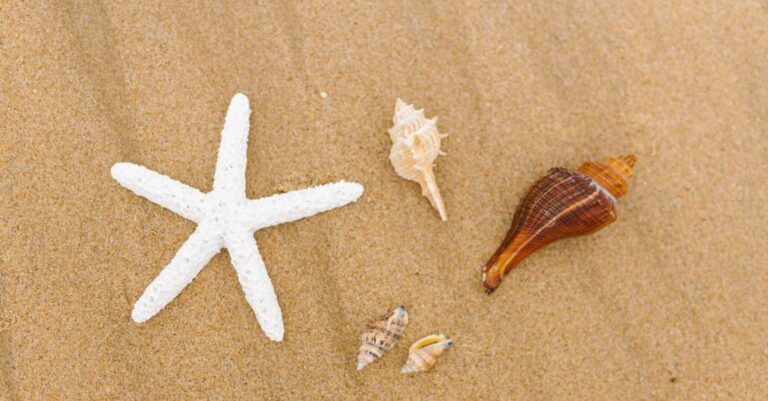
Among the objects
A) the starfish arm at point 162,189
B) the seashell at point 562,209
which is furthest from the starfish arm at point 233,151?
the seashell at point 562,209

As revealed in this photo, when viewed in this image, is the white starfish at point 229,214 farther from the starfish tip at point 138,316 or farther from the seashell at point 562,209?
the seashell at point 562,209

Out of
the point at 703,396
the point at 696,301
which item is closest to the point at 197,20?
the point at 696,301

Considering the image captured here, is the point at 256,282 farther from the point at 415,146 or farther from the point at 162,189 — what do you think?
the point at 415,146

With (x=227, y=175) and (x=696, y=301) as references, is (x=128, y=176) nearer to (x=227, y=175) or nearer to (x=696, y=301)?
(x=227, y=175)

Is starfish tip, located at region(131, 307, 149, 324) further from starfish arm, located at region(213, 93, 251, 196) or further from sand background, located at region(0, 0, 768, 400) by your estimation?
starfish arm, located at region(213, 93, 251, 196)

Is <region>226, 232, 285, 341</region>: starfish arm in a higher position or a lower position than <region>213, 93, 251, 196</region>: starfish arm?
lower

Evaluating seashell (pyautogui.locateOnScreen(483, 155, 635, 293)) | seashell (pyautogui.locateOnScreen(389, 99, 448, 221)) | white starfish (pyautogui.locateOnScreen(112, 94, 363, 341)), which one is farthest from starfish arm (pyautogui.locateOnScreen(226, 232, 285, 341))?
seashell (pyautogui.locateOnScreen(483, 155, 635, 293))
